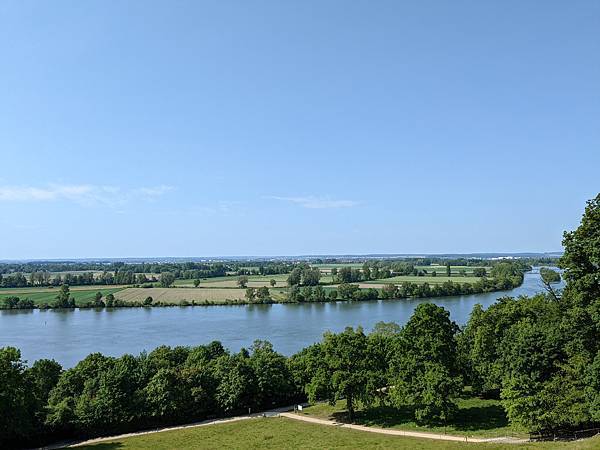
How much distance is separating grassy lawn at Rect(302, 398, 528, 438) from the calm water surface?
23.8 m

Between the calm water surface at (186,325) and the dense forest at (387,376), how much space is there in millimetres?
21842

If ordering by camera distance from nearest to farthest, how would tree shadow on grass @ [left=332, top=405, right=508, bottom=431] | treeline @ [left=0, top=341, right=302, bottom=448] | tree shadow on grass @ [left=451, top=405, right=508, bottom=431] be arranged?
tree shadow on grass @ [left=451, top=405, right=508, bottom=431] → tree shadow on grass @ [left=332, top=405, right=508, bottom=431] → treeline @ [left=0, top=341, right=302, bottom=448]

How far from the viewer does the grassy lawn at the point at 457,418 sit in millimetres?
26203

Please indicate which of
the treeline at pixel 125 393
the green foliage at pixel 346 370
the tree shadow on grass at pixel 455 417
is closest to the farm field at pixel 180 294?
the treeline at pixel 125 393

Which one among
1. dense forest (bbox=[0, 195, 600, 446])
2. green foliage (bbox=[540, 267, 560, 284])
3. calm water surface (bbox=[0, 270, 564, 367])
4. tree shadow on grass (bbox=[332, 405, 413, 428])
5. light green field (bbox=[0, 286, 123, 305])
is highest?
green foliage (bbox=[540, 267, 560, 284])

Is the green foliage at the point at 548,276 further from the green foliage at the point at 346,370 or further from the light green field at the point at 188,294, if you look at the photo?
the light green field at the point at 188,294

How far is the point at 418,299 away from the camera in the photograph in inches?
4444

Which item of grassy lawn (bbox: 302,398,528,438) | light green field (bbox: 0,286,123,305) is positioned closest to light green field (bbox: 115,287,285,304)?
light green field (bbox: 0,286,123,305)

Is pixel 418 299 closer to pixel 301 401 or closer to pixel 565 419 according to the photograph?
pixel 301 401

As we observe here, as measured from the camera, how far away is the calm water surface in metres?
63.9

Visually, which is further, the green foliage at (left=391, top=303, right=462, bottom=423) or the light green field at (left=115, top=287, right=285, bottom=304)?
the light green field at (left=115, top=287, right=285, bottom=304)

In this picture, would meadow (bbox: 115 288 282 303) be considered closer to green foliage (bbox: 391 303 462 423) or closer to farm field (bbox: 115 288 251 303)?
farm field (bbox: 115 288 251 303)

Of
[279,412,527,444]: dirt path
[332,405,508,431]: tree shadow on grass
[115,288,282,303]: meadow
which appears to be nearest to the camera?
[279,412,527,444]: dirt path

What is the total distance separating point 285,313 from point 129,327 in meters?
28.8
